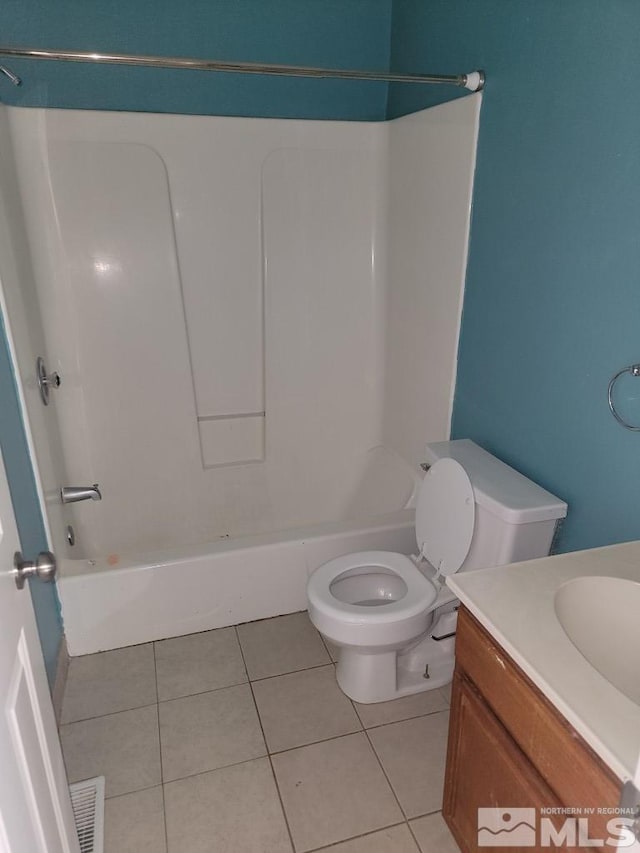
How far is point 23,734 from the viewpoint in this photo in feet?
3.00

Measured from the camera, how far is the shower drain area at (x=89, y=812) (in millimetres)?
1487

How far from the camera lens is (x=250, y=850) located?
149 cm

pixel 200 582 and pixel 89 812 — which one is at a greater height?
pixel 200 582

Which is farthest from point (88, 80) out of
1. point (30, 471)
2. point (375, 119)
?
point (30, 471)

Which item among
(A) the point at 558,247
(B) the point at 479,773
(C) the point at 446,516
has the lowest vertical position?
(B) the point at 479,773

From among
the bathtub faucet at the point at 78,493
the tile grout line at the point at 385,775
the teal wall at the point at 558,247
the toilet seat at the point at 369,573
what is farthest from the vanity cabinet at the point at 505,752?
the bathtub faucet at the point at 78,493

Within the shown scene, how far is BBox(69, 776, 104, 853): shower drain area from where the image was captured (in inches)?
58.6

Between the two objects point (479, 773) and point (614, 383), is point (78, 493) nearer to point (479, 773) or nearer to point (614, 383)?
point (479, 773)

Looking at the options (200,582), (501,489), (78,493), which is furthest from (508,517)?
(78,493)

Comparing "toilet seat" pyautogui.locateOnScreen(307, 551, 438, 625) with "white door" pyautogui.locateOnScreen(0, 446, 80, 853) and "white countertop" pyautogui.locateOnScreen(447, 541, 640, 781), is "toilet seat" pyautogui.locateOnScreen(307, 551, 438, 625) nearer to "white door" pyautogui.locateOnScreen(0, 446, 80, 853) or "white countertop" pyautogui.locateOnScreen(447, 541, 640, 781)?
"white countertop" pyautogui.locateOnScreen(447, 541, 640, 781)

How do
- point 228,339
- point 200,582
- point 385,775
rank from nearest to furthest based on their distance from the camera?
point 385,775 → point 200,582 → point 228,339

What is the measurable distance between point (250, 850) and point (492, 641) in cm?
88

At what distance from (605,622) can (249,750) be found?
43.6 inches

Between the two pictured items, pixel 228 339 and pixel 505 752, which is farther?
pixel 228 339
